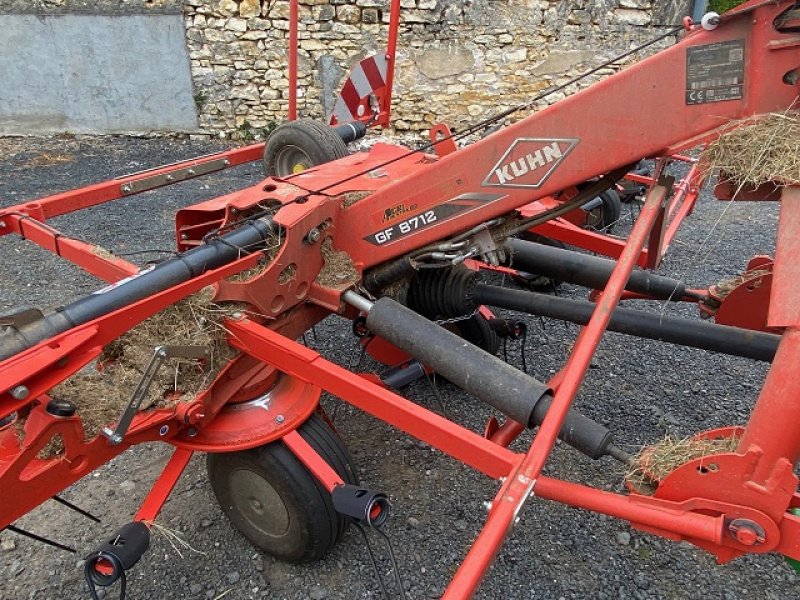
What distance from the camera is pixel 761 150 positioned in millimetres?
1949

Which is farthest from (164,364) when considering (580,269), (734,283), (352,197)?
(734,283)

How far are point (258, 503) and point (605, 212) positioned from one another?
3.94m

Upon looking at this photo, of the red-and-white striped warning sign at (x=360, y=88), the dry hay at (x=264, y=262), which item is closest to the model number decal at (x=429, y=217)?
the dry hay at (x=264, y=262)

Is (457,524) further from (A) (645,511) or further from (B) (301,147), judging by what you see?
(B) (301,147)

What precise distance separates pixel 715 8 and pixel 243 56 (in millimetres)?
6054

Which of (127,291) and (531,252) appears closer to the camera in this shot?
(127,291)

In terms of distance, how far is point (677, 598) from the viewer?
2512mm

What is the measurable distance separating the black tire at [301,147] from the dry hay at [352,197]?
0.90m

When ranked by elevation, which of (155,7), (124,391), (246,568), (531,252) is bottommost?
(246,568)

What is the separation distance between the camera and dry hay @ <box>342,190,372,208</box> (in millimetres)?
2861

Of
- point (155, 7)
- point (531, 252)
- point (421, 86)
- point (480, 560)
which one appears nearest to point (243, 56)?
point (155, 7)

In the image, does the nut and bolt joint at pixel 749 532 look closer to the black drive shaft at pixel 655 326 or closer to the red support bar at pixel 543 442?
the red support bar at pixel 543 442

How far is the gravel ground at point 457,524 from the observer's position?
102 inches

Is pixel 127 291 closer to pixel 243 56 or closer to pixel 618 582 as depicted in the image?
pixel 618 582
